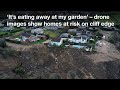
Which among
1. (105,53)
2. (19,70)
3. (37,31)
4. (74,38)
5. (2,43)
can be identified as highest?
(37,31)

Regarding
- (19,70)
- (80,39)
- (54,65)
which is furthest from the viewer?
(80,39)

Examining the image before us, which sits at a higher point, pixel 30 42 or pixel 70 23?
pixel 70 23

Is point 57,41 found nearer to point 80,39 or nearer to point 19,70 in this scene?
point 80,39

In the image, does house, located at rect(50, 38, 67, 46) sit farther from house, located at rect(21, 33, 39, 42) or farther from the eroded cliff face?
house, located at rect(21, 33, 39, 42)

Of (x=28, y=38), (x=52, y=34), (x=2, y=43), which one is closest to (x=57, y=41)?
(x=52, y=34)

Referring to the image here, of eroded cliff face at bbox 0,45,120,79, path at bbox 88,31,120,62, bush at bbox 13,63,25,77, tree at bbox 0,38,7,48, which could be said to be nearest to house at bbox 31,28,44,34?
eroded cliff face at bbox 0,45,120,79
